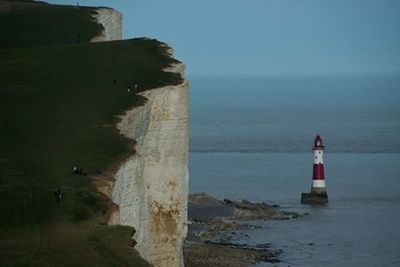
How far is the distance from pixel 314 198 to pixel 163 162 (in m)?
32.8

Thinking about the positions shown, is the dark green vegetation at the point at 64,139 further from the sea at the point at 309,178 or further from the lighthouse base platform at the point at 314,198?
the lighthouse base platform at the point at 314,198

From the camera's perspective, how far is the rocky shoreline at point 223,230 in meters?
49.8

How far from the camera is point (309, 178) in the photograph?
85500 mm

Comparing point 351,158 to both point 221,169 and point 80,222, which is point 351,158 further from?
point 80,222

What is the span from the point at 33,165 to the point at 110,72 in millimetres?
12843

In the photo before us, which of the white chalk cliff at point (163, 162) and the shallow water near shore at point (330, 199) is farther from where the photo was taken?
the shallow water near shore at point (330, 199)

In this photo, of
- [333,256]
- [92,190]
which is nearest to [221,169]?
[333,256]

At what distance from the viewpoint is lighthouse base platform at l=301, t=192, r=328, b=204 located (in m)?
71.6

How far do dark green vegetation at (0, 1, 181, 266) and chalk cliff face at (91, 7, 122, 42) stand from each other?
3.71 m

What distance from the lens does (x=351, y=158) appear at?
10338 centimetres

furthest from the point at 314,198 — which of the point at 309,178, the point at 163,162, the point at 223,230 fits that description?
the point at 163,162

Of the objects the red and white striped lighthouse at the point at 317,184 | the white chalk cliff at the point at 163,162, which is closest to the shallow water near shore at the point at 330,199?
the red and white striped lighthouse at the point at 317,184

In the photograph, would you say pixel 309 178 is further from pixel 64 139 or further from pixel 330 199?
pixel 64 139

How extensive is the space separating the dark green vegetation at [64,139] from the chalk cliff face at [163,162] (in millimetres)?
652
